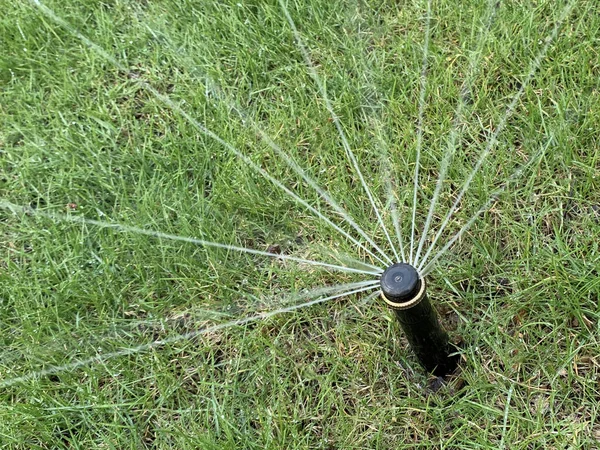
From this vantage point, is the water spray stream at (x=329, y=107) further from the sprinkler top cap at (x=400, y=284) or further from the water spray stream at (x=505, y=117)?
the sprinkler top cap at (x=400, y=284)

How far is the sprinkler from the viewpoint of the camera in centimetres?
142

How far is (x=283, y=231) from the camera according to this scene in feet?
7.14

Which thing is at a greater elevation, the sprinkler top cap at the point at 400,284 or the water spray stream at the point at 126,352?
the sprinkler top cap at the point at 400,284

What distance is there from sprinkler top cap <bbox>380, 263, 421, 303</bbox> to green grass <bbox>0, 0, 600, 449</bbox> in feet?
1.56

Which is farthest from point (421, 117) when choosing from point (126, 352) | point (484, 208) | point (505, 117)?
point (126, 352)

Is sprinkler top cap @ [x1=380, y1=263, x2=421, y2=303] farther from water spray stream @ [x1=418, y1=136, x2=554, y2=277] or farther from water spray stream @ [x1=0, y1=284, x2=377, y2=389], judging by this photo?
water spray stream @ [x1=0, y1=284, x2=377, y2=389]

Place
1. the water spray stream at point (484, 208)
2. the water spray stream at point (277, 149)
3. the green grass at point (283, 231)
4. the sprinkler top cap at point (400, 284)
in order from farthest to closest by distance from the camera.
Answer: the water spray stream at point (277, 149) < the water spray stream at point (484, 208) < the green grass at point (283, 231) < the sprinkler top cap at point (400, 284)

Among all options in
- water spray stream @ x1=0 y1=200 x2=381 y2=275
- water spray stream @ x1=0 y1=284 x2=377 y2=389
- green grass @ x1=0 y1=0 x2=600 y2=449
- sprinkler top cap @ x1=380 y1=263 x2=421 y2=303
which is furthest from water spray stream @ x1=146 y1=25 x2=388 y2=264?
sprinkler top cap @ x1=380 y1=263 x2=421 y2=303

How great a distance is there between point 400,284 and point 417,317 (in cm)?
17

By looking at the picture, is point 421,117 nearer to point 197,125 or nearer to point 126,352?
point 197,125

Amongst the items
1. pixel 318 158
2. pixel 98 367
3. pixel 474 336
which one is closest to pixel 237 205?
pixel 318 158

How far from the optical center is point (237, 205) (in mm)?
2217

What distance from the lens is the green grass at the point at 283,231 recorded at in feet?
Result: 5.94

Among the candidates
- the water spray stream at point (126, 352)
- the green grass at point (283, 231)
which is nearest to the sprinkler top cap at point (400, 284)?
the green grass at point (283, 231)
